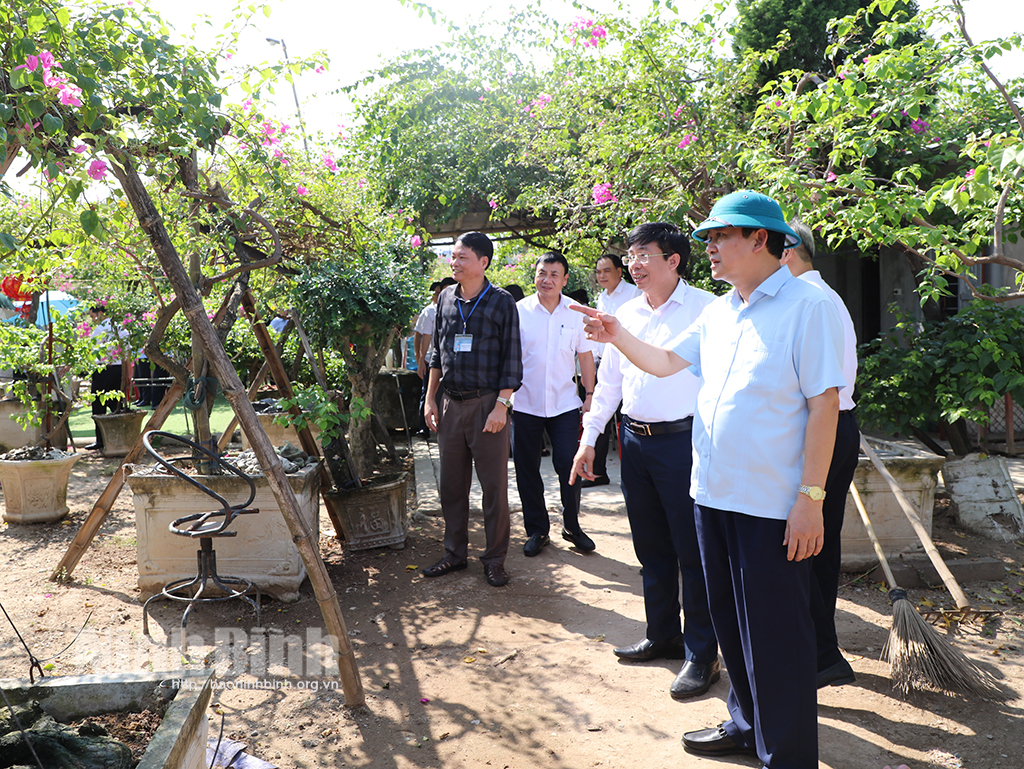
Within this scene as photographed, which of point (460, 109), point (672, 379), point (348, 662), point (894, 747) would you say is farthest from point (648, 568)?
point (460, 109)

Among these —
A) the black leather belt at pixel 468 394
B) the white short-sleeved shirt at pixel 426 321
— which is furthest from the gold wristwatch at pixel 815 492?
the white short-sleeved shirt at pixel 426 321

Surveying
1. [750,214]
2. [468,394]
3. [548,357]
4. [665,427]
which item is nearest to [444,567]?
[468,394]

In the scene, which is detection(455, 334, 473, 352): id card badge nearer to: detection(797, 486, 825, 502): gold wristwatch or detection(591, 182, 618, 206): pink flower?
detection(591, 182, 618, 206): pink flower

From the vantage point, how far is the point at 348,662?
9.62 feet

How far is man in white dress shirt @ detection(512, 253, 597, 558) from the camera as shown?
4.85 metres

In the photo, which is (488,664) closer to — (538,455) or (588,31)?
(538,455)

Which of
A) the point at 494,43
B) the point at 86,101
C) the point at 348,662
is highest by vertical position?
the point at 494,43

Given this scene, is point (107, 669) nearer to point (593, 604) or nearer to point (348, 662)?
point (348, 662)

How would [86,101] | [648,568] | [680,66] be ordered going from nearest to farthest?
1. [86,101]
2. [648,568]
3. [680,66]

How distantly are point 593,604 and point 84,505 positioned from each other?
490 cm

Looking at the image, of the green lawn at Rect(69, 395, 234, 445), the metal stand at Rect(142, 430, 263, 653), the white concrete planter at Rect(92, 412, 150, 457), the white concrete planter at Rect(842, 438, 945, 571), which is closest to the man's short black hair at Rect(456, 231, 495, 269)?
the metal stand at Rect(142, 430, 263, 653)

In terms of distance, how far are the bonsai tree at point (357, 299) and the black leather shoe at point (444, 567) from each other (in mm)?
843

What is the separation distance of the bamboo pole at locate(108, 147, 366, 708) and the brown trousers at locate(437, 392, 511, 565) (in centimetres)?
153

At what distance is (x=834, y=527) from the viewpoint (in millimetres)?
2889
